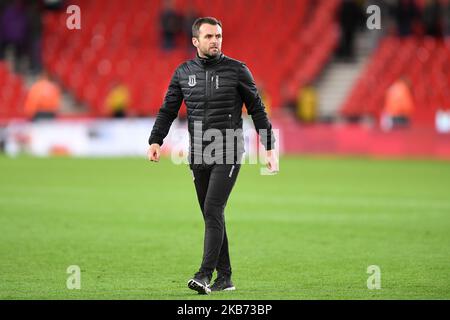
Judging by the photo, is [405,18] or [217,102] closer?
[217,102]

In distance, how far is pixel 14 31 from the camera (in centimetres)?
3503

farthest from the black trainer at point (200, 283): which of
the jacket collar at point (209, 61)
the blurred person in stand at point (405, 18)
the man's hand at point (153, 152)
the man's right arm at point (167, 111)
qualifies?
Result: the blurred person in stand at point (405, 18)

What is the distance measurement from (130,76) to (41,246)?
23432mm

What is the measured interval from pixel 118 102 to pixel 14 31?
5.22 metres

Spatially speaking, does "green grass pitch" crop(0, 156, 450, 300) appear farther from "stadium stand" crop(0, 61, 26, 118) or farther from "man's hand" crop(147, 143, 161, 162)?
"stadium stand" crop(0, 61, 26, 118)

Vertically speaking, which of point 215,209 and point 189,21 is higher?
point 189,21

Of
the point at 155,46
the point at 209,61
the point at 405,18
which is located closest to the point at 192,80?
the point at 209,61

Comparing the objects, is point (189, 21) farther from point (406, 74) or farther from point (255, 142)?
point (255, 142)

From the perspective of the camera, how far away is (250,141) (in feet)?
92.2

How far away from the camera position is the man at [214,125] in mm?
9125

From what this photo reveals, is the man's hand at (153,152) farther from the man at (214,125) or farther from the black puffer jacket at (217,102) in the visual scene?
the black puffer jacket at (217,102)

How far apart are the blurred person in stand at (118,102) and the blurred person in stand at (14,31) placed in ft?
14.1
